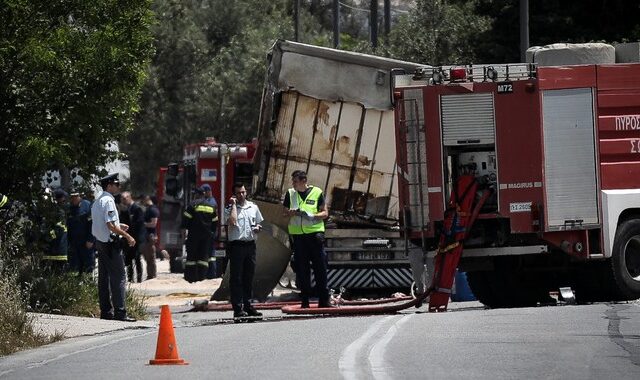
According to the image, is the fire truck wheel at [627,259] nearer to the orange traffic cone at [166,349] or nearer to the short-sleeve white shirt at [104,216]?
the short-sleeve white shirt at [104,216]

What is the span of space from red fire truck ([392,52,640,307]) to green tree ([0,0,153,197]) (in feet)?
11.7

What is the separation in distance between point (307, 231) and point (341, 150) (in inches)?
116

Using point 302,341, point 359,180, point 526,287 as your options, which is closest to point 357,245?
point 359,180

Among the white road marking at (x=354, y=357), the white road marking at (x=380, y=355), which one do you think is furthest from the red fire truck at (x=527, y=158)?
the white road marking at (x=354, y=357)

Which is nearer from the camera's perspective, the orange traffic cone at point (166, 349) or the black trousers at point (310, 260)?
the orange traffic cone at point (166, 349)

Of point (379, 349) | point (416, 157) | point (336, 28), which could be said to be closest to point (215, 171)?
point (336, 28)

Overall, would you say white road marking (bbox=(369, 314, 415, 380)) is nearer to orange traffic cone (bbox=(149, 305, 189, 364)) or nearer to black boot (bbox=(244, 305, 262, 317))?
orange traffic cone (bbox=(149, 305, 189, 364))

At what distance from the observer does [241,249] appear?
20641mm

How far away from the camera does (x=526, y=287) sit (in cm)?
2188

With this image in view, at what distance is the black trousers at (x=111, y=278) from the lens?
20.4 m

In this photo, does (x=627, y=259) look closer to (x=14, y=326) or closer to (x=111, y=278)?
(x=111, y=278)

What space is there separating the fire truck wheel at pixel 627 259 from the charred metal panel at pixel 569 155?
610 mm

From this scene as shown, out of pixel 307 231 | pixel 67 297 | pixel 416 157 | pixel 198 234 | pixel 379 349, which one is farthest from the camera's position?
pixel 198 234

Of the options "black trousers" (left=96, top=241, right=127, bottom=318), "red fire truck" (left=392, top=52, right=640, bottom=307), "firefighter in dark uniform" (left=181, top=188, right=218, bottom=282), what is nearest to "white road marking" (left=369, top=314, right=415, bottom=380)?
"red fire truck" (left=392, top=52, right=640, bottom=307)
